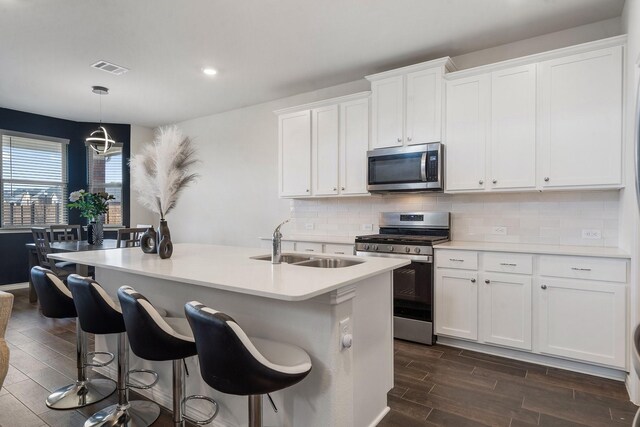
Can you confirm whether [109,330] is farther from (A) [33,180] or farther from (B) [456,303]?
(A) [33,180]

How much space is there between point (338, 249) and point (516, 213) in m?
1.77

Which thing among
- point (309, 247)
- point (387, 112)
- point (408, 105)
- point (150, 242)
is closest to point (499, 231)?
point (408, 105)

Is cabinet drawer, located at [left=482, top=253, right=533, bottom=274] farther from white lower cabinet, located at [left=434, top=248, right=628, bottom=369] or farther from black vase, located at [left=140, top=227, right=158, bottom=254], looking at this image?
black vase, located at [left=140, top=227, right=158, bottom=254]

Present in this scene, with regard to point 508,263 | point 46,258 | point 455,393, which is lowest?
point 455,393

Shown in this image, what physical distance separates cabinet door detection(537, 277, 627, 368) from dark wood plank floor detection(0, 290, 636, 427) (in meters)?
0.19

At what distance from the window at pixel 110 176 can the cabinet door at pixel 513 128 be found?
6128 mm

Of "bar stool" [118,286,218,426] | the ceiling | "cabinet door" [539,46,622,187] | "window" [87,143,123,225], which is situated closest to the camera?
"bar stool" [118,286,218,426]

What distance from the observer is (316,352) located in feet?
5.47

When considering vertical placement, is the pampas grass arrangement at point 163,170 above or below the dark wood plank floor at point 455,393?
above

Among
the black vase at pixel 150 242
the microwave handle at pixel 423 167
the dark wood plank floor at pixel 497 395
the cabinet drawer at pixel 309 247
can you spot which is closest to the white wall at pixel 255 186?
the microwave handle at pixel 423 167

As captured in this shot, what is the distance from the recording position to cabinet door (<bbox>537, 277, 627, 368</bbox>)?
250 centimetres

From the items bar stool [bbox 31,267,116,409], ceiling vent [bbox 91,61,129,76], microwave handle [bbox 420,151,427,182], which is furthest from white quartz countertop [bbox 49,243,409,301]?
ceiling vent [bbox 91,61,129,76]

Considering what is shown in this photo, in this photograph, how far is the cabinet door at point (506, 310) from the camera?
2836 millimetres

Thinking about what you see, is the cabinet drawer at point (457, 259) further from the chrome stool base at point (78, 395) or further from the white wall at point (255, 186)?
the chrome stool base at point (78, 395)
